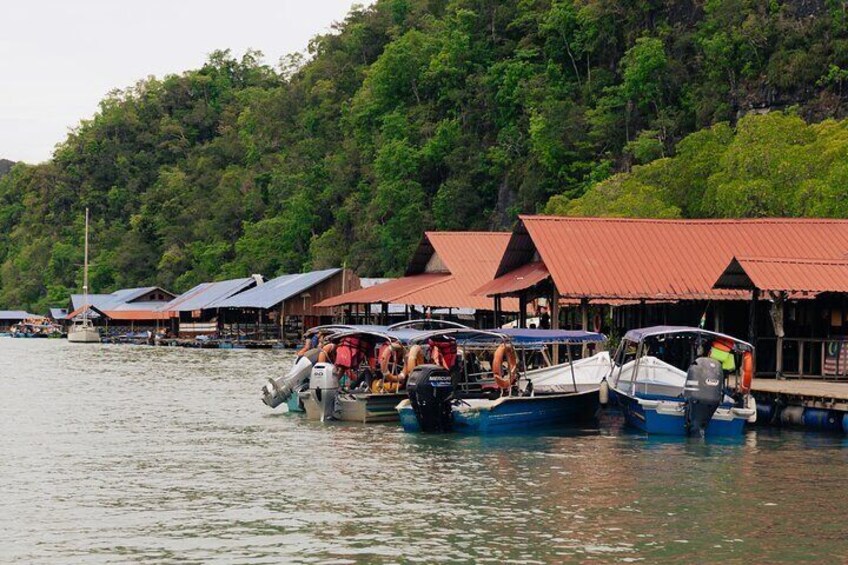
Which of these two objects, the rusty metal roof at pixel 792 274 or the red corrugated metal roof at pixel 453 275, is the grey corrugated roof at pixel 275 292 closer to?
the red corrugated metal roof at pixel 453 275

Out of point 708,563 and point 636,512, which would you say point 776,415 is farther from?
point 708,563

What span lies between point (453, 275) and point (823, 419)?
2467 centimetres

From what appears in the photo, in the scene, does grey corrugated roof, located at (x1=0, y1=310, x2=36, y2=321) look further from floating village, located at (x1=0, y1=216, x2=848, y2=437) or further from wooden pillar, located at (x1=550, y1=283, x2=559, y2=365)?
wooden pillar, located at (x1=550, y1=283, x2=559, y2=365)

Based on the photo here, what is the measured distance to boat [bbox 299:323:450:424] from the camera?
99.5 feet

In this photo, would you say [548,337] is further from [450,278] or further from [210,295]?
[210,295]

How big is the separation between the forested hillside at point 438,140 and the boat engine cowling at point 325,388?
25.7m

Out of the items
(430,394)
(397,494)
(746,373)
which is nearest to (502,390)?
(430,394)

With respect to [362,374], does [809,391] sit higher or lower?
lower

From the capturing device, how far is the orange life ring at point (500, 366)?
96.1 ft

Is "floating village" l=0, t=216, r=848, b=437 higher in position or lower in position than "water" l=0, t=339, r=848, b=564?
higher

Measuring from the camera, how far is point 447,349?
3069cm

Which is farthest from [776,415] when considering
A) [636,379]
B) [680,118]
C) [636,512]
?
[680,118]

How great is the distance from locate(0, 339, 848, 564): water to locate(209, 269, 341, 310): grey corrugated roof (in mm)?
47994

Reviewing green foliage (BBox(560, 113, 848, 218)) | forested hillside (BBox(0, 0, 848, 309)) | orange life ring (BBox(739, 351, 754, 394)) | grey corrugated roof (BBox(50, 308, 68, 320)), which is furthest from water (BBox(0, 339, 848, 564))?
grey corrugated roof (BBox(50, 308, 68, 320))
